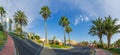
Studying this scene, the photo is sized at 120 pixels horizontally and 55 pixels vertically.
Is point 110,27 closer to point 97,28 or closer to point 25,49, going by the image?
point 97,28

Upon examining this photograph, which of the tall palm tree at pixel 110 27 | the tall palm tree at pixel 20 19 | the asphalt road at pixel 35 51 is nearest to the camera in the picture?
the asphalt road at pixel 35 51

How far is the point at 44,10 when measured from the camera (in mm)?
93125

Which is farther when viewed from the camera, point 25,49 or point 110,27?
point 110,27

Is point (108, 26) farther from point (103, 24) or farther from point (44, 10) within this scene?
point (44, 10)

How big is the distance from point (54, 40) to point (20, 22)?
103ft

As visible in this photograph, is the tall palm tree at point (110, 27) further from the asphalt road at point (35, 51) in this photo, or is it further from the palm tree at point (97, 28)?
the asphalt road at point (35, 51)

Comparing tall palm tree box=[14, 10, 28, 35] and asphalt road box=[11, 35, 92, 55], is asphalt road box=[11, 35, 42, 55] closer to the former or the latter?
asphalt road box=[11, 35, 92, 55]

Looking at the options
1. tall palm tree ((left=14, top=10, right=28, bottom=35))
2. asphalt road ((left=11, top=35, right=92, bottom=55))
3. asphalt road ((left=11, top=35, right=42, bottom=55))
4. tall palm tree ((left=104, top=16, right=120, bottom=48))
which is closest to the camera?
asphalt road ((left=11, top=35, right=42, bottom=55))

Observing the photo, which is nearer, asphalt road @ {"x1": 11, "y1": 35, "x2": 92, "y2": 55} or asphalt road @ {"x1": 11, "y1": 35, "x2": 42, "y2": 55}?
asphalt road @ {"x1": 11, "y1": 35, "x2": 42, "y2": 55}

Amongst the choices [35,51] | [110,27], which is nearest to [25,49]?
[35,51]

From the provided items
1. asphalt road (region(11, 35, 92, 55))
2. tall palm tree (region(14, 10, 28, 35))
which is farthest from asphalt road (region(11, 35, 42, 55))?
tall palm tree (region(14, 10, 28, 35))

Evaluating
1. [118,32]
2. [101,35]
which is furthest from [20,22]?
[118,32]

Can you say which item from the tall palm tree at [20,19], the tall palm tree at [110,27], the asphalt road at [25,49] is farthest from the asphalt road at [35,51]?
the tall palm tree at [20,19]

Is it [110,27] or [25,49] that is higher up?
[110,27]
